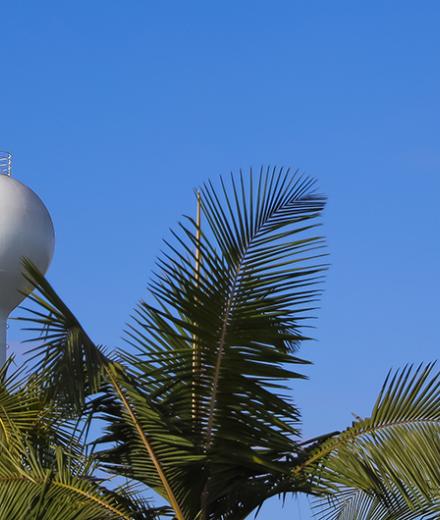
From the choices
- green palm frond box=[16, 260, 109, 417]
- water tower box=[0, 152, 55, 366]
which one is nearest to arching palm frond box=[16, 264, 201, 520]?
green palm frond box=[16, 260, 109, 417]

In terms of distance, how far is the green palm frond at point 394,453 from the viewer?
944 cm

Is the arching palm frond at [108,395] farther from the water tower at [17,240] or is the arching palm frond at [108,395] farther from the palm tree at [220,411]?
the water tower at [17,240]

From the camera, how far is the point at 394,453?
375 inches

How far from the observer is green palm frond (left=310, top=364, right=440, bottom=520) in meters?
9.44

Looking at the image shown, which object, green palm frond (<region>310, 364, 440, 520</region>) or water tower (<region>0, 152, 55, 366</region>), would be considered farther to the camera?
water tower (<region>0, 152, 55, 366</region>)

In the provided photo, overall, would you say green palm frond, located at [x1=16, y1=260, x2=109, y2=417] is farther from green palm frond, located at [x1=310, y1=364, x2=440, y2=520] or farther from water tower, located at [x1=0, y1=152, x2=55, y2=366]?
water tower, located at [x1=0, y1=152, x2=55, y2=366]

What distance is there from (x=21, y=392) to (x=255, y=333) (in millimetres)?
2549

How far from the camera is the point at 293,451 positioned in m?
9.89

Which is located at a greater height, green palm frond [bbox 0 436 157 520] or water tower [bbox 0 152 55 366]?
water tower [bbox 0 152 55 366]

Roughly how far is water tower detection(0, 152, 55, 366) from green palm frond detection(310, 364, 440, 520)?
61.5 feet

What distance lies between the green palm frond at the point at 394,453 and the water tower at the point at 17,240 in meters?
18.8

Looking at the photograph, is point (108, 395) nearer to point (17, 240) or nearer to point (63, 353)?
point (63, 353)

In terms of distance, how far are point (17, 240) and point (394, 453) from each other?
19947 millimetres

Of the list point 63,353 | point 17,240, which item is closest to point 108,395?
point 63,353
